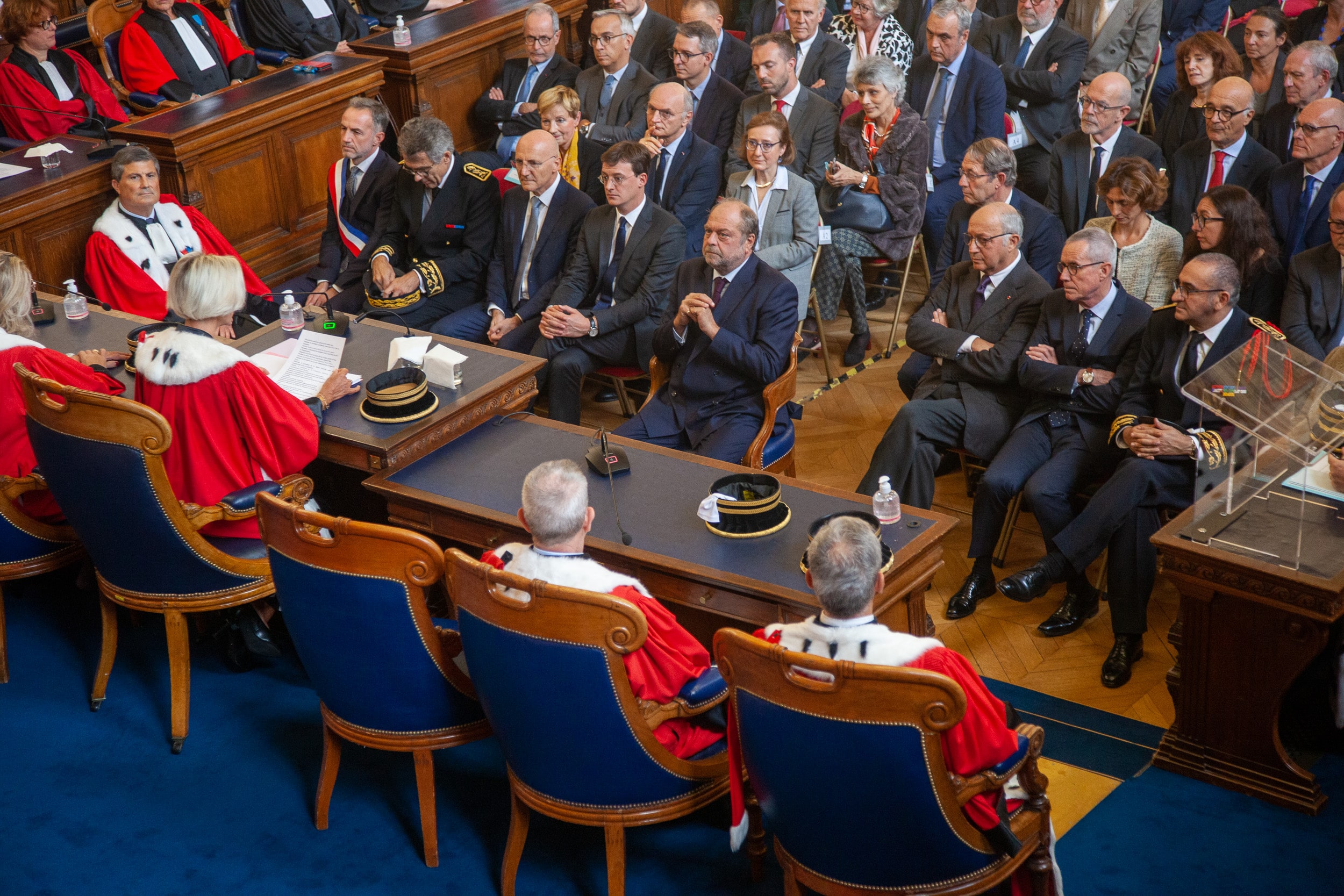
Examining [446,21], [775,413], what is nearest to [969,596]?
[775,413]

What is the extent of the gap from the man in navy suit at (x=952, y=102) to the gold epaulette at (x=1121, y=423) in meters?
2.16

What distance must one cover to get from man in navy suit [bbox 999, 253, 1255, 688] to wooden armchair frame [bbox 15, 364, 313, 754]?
2.32m

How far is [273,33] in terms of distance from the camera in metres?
7.59

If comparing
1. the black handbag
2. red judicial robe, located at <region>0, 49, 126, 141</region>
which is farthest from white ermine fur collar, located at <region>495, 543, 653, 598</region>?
red judicial robe, located at <region>0, 49, 126, 141</region>

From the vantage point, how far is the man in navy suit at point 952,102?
6184 millimetres

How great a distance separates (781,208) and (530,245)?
3.48 ft

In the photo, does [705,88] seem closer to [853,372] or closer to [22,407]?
[853,372]

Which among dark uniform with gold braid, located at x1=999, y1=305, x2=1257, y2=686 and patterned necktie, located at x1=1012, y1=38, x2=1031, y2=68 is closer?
dark uniform with gold braid, located at x1=999, y1=305, x2=1257, y2=686

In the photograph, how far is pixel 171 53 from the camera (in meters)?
7.02

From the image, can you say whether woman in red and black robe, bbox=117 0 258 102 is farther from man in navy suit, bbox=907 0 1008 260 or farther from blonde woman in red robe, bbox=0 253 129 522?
man in navy suit, bbox=907 0 1008 260

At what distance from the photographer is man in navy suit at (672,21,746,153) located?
6277 mm

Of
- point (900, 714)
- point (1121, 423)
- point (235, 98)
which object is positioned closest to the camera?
point (900, 714)

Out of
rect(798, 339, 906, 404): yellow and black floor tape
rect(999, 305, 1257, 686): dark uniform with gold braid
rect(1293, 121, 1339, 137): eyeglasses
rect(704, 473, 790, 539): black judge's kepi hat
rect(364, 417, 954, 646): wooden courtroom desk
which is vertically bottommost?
rect(798, 339, 906, 404): yellow and black floor tape

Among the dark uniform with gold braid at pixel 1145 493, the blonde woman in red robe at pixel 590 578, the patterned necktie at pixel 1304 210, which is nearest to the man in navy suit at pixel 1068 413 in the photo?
the dark uniform with gold braid at pixel 1145 493
